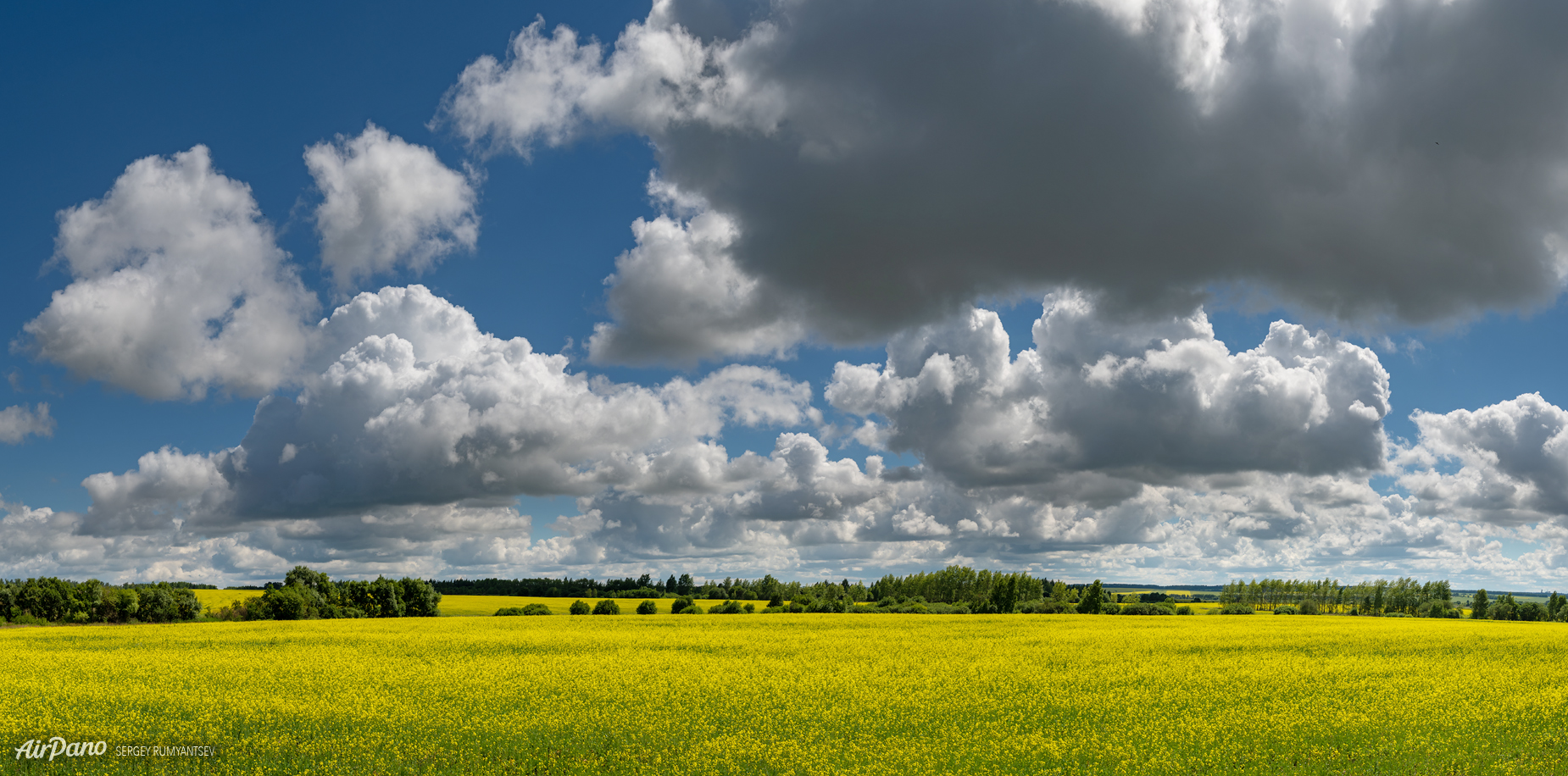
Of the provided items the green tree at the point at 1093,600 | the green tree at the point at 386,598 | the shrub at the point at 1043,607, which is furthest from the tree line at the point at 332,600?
the green tree at the point at 1093,600

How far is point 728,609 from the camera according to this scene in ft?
357

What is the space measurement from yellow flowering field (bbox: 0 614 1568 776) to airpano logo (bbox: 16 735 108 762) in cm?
34

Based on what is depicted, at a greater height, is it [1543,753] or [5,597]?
[1543,753]

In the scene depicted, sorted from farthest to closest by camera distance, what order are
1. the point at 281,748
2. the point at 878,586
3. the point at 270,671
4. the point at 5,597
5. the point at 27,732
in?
the point at 878,586 → the point at 5,597 → the point at 270,671 → the point at 27,732 → the point at 281,748

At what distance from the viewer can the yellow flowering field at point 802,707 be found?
Answer: 22656 millimetres

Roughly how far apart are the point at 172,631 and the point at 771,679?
2030 inches

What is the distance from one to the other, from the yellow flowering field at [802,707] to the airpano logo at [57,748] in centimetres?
34

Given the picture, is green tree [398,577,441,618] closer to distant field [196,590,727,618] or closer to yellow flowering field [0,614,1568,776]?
distant field [196,590,727,618]

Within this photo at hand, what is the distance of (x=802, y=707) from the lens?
2866 centimetres

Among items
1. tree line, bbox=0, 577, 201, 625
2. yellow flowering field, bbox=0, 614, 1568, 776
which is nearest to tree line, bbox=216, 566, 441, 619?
tree line, bbox=0, 577, 201, 625

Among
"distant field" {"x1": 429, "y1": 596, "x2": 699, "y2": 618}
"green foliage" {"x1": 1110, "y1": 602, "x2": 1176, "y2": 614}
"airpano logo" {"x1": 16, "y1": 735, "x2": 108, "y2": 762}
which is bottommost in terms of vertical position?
"distant field" {"x1": 429, "y1": 596, "x2": 699, "y2": 618}

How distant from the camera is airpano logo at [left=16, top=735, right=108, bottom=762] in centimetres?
2430

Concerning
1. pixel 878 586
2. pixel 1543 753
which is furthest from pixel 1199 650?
pixel 878 586

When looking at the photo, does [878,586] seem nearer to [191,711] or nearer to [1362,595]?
[1362,595]
